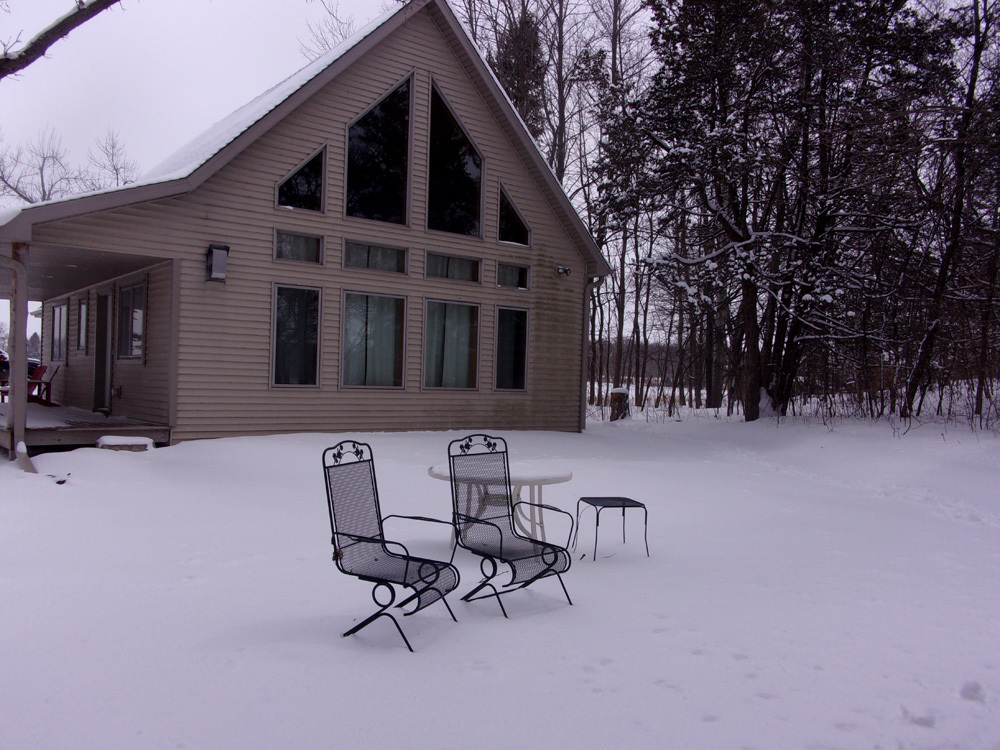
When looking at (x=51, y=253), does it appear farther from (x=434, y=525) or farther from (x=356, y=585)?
(x=356, y=585)

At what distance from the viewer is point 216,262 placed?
10281 millimetres

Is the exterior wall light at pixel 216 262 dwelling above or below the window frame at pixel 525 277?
below

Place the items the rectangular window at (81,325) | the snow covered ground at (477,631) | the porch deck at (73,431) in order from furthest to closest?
the rectangular window at (81,325)
the porch deck at (73,431)
the snow covered ground at (477,631)

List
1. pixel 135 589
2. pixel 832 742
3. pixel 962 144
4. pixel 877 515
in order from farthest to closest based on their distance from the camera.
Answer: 1. pixel 962 144
2. pixel 877 515
3. pixel 135 589
4. pixel 832 742

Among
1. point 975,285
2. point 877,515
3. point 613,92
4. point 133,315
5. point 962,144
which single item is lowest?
point 877,515

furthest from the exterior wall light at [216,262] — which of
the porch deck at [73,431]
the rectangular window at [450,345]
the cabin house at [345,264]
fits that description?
the rectangular window at [450,345]

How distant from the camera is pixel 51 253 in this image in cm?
1017

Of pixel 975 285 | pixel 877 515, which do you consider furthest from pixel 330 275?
pixel 975 285

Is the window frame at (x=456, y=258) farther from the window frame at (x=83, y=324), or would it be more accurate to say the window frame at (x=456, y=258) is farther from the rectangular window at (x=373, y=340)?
the window frame at (x=83, y=324)

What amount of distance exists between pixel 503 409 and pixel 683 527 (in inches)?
260

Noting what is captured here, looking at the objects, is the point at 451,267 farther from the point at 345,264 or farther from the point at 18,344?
the point at 18,344

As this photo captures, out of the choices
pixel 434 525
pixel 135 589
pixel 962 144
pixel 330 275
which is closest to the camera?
pixel 135 589

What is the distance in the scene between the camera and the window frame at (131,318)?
1142 centimetres

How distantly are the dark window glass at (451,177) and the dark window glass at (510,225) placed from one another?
55 centimetres
